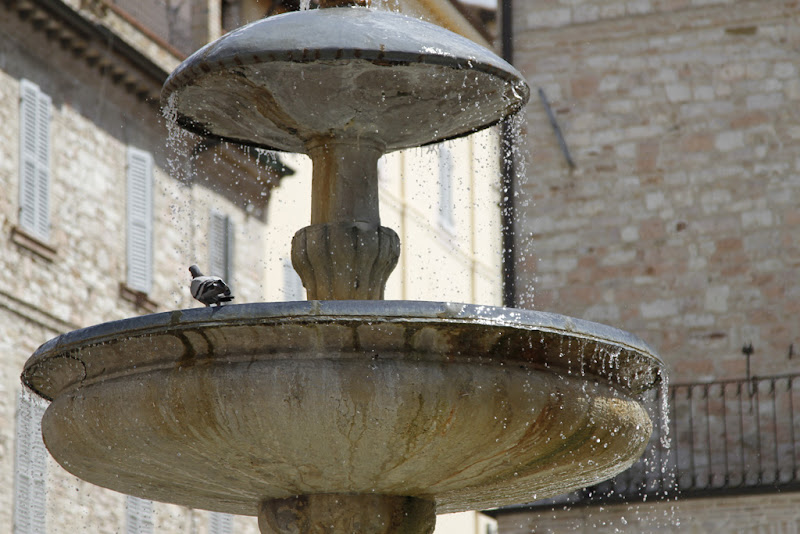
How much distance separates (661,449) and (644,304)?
4.44 feet

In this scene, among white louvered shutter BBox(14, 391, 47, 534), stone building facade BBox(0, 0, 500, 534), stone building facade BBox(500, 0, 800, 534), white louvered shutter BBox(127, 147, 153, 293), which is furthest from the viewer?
white louvered shutter BBox(127, 147, 153, 293)

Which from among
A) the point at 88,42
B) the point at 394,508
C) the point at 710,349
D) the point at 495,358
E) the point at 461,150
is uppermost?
the point at 461,150

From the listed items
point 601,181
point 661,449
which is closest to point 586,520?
point 661,449

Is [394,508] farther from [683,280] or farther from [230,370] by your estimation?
[683,280]

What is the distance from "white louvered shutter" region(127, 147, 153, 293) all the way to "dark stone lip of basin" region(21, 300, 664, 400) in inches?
496

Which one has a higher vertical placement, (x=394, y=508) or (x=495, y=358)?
(x=495, y=358)

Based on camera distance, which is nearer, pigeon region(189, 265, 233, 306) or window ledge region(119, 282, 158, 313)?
pigeon region(189, 265, 233, 306)

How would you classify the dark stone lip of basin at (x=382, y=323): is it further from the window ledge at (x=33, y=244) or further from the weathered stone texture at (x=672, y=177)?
the window ledge at (x=33, y=244)

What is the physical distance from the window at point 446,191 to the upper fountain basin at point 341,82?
71.6ft

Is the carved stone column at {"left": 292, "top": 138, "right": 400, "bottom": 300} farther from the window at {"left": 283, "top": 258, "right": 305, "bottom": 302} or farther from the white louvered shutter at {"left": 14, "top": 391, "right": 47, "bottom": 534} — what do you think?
the window at {"left": 283, "top": 258, "right": 305, "bottom": 302}

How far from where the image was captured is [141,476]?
6758 millimetres

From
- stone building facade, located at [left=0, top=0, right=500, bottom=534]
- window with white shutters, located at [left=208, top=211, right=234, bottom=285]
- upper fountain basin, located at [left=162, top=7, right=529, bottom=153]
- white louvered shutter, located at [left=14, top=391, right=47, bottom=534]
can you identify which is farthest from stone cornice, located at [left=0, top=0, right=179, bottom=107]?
upper fountain basin, located at [left=162, top=7, right=529, bottom=153]

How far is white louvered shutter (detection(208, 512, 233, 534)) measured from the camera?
64.1 feet

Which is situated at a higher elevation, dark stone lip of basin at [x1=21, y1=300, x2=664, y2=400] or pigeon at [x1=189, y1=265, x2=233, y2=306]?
pigeon at [x1=189, y1=265, x2=233, y2=306]
